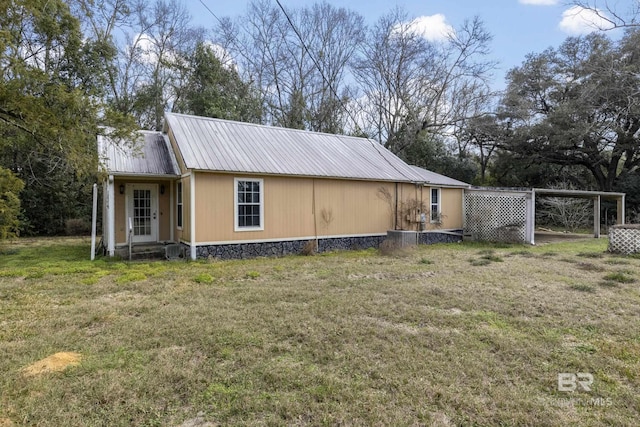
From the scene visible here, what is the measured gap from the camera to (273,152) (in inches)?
457

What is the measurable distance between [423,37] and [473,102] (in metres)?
5.34

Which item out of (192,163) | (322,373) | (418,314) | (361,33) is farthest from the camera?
(361,33)

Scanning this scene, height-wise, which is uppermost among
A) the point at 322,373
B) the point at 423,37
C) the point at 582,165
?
the point at 423,37

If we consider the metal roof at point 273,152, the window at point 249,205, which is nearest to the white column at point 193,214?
the metal roof at point 273,152

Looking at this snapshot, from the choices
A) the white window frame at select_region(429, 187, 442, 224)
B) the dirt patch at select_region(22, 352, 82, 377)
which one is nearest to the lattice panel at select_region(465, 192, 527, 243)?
the white window frame at select_region(429, 187, 442, 224)

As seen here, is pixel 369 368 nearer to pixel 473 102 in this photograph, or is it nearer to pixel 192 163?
pixel 192 163

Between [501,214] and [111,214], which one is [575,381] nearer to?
[111,214]

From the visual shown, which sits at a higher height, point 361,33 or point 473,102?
point 361,33

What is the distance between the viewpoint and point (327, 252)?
11.3 m

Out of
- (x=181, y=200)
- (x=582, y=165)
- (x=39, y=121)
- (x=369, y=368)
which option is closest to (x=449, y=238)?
(x=181, y=200)

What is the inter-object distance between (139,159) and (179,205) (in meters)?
1.74

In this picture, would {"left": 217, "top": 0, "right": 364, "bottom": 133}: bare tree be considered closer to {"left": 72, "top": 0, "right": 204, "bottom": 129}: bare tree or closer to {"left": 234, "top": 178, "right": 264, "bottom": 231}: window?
{"left": 72, "top": 0, "right": 204, "bottom": 129}: bare tree

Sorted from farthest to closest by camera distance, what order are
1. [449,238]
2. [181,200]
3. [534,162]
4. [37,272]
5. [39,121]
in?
1. [534,162]
2. [449,238]
3. [181,200]
4. [37,272]
5. [39,121]

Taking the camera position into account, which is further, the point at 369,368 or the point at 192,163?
the point at 192,163
